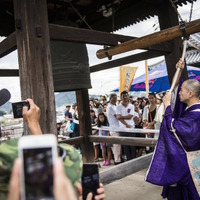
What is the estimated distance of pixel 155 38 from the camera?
94.1 inches

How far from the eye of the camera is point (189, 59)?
43.0ft

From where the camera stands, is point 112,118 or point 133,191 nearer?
point 133,191

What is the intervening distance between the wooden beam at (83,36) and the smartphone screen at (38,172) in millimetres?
1907

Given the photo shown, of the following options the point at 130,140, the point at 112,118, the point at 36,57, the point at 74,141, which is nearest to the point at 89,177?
the point at 36,57

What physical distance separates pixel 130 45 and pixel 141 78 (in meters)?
7.16

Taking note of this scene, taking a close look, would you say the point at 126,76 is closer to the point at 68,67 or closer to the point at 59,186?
the point at 68,67

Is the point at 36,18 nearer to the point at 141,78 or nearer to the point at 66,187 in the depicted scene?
the point at 66,187

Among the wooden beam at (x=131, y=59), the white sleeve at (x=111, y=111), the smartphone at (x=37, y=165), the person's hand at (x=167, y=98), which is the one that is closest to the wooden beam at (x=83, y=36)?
the wooden beam at (x=131, y=59)

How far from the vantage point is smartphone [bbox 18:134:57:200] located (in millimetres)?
476

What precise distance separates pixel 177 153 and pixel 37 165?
2.25 meters

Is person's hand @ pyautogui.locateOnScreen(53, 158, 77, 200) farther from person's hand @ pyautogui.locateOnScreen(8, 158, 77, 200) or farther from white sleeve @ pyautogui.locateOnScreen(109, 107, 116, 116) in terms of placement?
white sleeve @ pyautogui.locateOnScreen(109, 107, 116, 116)

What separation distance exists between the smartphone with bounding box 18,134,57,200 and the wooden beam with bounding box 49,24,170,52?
1.90 metres

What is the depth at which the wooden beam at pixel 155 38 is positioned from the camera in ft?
7.16

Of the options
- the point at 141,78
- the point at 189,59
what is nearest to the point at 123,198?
the point at 141,78
